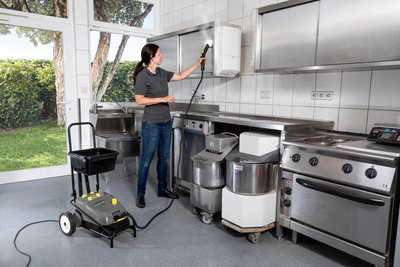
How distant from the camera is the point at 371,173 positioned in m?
1.63

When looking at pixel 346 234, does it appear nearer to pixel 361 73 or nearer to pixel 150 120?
pixel 361 73

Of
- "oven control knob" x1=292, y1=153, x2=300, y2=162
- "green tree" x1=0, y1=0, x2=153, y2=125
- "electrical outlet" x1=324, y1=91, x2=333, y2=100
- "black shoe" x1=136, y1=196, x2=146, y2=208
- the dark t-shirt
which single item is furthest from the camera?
"green tree" x1=0, y1=0, x2=153, y2=125

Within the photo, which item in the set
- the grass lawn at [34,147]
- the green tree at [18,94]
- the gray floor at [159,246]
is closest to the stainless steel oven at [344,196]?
the gray floor at [159,246]

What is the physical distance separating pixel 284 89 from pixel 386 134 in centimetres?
113

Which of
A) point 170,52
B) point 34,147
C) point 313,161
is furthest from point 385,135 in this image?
point 34,147

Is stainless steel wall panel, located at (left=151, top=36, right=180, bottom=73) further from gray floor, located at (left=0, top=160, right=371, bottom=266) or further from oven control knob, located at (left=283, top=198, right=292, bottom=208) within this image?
oven control knob, located at (left=283, top=198, right=292, bottom=208)

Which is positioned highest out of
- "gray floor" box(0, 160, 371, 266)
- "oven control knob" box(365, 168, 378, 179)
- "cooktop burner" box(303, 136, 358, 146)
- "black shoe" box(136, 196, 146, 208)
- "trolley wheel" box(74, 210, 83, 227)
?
"cooktop burner" box(303, 136, 358, 146)

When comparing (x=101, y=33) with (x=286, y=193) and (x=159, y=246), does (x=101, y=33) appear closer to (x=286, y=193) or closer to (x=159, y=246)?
(x=159, y=246)

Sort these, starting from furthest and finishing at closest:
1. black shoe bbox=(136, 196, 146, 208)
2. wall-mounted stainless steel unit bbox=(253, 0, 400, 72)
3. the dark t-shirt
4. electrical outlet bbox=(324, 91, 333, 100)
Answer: black shoe bbox=(136, 196, 146, 208) → the dark t-shirt → electrical outlet bbox=(324, 91, 333, 100) → wall-mounted stainless steel unit bbox=(253, 0, 400, 72)

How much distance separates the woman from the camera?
270cm


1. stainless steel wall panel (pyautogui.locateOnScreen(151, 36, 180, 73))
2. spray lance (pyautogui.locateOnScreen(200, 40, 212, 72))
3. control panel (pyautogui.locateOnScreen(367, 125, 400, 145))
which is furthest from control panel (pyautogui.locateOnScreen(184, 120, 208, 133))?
control panel (pyautogui.locateOnScreen(367, 125, 400, 145))

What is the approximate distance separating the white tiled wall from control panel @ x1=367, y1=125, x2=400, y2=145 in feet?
1.01

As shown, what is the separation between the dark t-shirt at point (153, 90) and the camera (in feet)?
8.82

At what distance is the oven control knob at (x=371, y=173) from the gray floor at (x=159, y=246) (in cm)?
66
